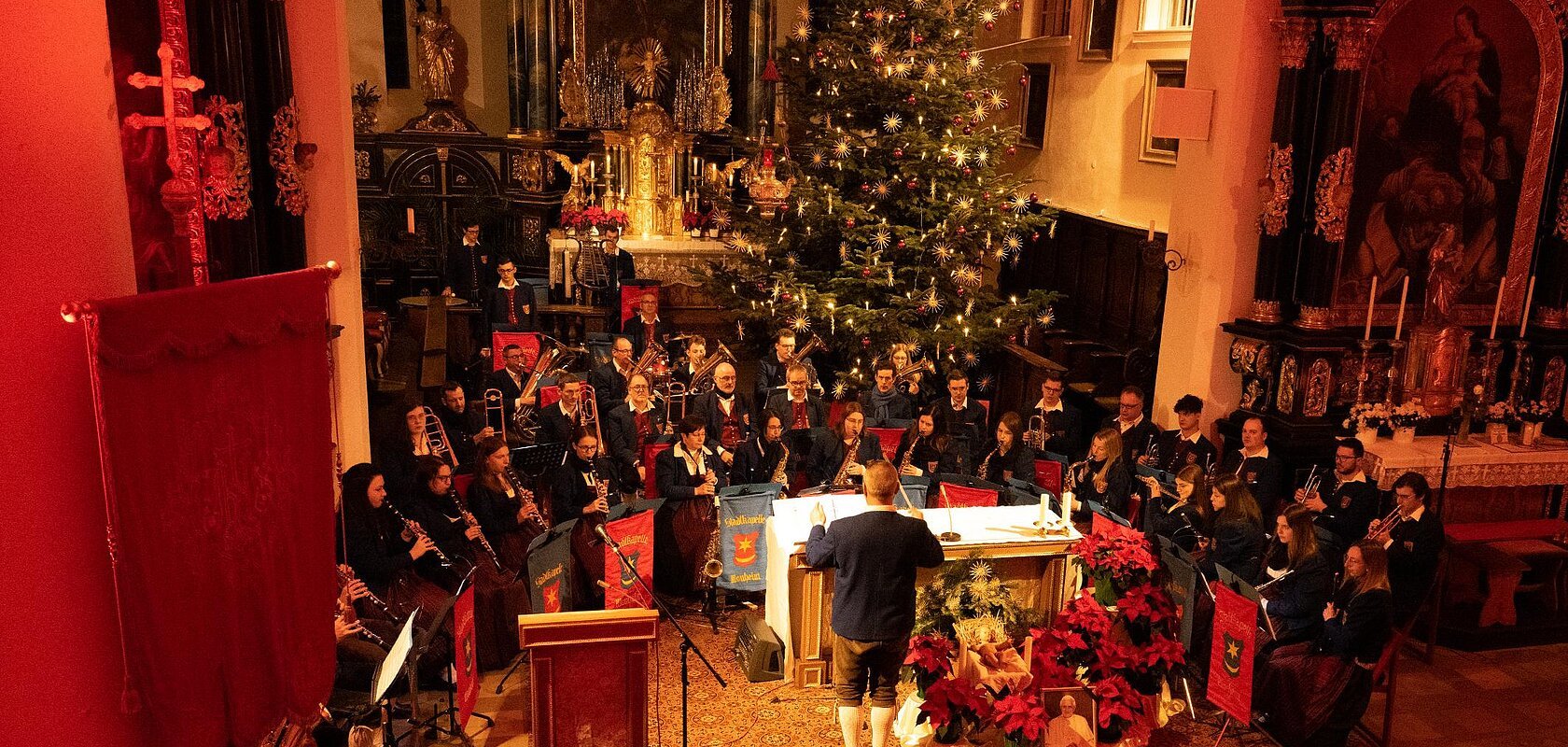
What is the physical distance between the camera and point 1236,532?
23.9ft

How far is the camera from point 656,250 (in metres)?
15.4

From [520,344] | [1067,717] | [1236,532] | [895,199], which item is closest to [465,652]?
[1067,717]

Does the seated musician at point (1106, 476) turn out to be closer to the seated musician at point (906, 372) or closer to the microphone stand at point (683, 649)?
the seated musician at point (906, 372)

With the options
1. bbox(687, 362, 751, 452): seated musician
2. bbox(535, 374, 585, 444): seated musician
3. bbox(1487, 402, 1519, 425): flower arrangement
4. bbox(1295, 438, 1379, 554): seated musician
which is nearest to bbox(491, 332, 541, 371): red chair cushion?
bbox(535, 374, 585, 444): seated musician

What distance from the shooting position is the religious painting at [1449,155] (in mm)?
9070

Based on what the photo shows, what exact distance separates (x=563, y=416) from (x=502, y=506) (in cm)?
139

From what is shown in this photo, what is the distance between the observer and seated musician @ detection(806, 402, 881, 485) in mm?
8688

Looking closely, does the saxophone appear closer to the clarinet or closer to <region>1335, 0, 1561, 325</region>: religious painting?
the clarinet

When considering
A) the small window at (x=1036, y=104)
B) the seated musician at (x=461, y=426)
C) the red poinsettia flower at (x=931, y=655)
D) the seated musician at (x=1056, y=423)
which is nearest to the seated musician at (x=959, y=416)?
the seated musician at (x=1056, y=423)

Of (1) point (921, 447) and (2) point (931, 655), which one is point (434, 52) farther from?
(2) point (931, 655)

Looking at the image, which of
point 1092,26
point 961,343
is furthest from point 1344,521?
point 1092,26

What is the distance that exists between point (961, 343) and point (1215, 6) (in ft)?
12.5

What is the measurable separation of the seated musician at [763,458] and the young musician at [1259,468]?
11.4 feet

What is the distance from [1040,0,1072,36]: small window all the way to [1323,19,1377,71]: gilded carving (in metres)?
6.07
